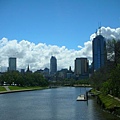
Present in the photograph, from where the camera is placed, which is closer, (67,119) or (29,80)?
(67,119)

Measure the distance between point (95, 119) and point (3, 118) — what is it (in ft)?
43.3

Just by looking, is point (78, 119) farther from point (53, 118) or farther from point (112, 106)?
point (112, 106)

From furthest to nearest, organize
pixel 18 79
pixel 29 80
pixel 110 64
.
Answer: pixel 29 80 → pixel 18 79 → pixel 110 64

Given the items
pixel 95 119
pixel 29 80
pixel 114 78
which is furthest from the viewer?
pixel 29 80

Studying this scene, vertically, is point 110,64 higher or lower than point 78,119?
higher

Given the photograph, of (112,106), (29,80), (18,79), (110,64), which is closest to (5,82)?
(18,79)

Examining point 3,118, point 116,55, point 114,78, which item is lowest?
point 3,118

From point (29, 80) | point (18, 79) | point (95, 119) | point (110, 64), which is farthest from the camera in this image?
point (29, 80)

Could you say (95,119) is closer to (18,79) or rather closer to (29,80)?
(18,79)

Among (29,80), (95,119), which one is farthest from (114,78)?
(29,80)

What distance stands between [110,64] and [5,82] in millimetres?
109786

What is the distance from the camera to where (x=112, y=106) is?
46.7 meters

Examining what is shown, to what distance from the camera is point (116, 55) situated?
61188 millimetres

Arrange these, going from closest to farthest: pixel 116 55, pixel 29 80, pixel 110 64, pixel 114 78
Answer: pixel 114 78 < pixel 116 55 < pixel 110 64 < pixel 29 80
